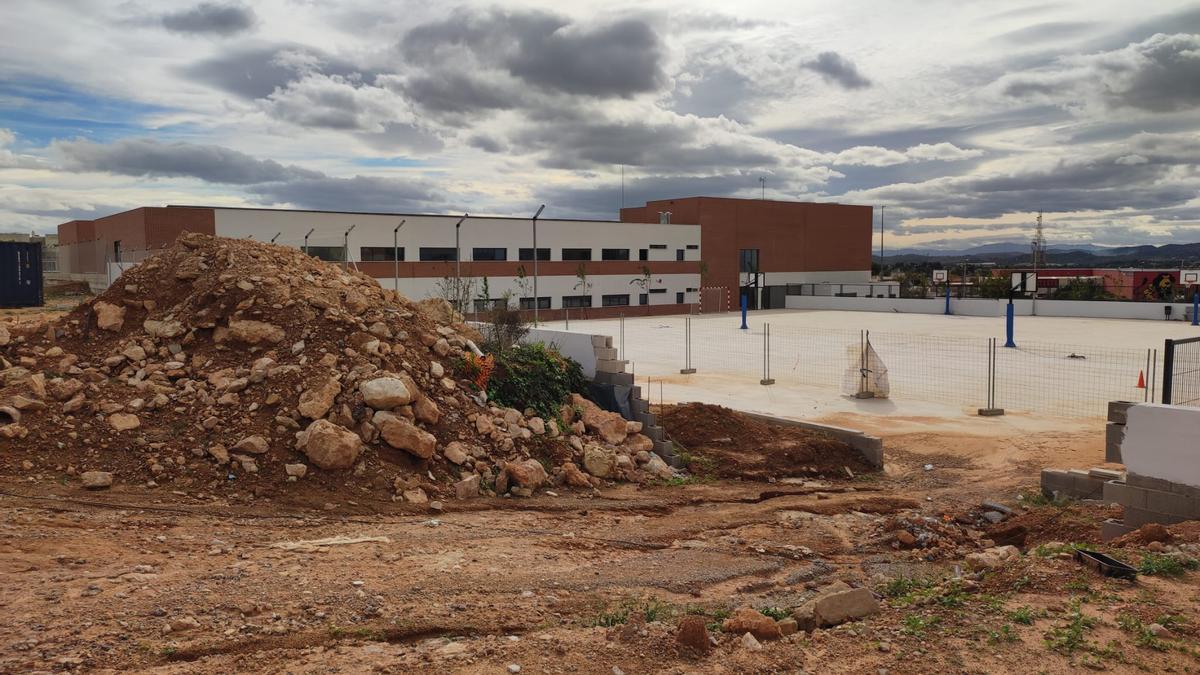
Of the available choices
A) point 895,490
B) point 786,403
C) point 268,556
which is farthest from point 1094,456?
point 268,556

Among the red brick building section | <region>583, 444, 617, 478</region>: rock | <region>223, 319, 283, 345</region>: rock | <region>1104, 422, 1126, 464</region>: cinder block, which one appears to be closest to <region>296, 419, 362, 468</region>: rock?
<region>223, 319, 283, 345</region>: rock

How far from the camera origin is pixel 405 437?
1071 centimetres

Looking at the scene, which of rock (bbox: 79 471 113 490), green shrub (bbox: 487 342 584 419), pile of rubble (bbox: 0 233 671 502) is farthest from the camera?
green shrub (bbox: 487 342 584 419)

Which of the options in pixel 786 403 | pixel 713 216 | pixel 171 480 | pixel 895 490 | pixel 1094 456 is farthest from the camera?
pixel 713 216

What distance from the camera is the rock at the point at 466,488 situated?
10.6 meters

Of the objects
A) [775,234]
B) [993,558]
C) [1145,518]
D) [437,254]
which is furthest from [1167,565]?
[775,234]

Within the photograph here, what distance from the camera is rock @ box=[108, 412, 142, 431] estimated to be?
10.3m

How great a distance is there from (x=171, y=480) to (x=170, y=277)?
4.83 meters

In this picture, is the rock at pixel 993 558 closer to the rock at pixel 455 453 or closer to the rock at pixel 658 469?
the rock at pixel 658 469

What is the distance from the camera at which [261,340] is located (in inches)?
468

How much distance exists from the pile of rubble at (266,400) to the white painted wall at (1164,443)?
6283 millimetres

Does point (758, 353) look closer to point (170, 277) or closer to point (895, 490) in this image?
point (895, 490)

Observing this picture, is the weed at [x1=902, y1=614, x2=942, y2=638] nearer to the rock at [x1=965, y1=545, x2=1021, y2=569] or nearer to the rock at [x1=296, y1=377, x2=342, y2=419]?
the rock at [x1=965, y1=545, x2=1021, y2=569]

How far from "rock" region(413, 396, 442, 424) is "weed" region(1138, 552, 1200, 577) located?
26.9 feet
